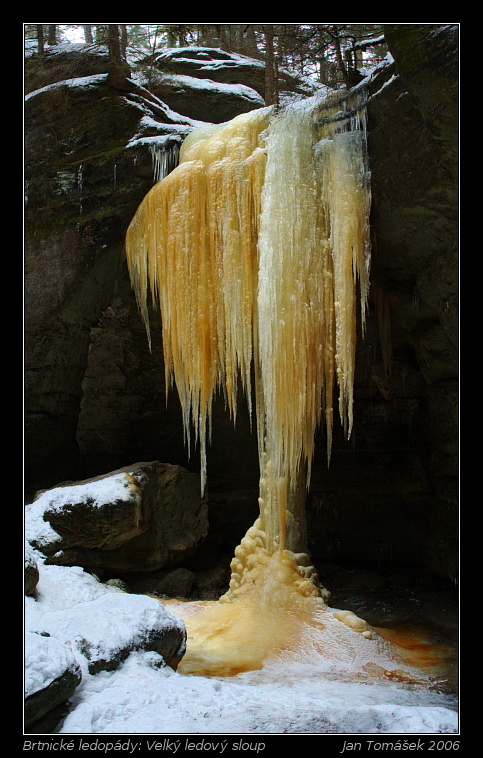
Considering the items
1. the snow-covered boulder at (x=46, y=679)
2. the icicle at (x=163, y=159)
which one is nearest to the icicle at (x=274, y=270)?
the icicle at (x=163, y=159)

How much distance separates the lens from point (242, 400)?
9.91 metres

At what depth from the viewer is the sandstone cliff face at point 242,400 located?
219 inches

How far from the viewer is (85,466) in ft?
28.9

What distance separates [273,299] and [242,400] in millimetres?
4243

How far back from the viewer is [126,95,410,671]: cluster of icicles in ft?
18.8

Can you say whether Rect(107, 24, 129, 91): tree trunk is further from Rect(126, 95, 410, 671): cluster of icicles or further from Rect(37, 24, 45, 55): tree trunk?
Rect(126, 95, 410, 671): cluster of icicles

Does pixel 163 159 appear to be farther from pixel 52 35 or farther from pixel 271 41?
pixel 52 35

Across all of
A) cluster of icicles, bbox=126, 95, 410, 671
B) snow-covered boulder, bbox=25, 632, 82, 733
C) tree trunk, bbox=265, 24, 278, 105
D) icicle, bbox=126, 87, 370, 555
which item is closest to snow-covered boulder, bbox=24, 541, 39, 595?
cluster of icicles, bbox=126, 95, 410, 671

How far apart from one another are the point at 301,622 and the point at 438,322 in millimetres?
3481

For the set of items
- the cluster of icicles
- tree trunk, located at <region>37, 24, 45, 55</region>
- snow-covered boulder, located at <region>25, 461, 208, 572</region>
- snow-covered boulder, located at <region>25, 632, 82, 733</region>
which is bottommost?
snow-covered boulder, located at <region>25, 461, 208, 572</region>

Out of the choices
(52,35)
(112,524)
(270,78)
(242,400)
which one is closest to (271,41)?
(270,78)

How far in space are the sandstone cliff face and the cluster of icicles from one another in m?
0.55

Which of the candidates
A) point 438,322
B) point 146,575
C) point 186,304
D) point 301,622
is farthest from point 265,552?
point 438,322

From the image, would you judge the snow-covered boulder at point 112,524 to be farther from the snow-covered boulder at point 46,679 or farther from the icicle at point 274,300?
the snow-covered boulder at point 46,679
